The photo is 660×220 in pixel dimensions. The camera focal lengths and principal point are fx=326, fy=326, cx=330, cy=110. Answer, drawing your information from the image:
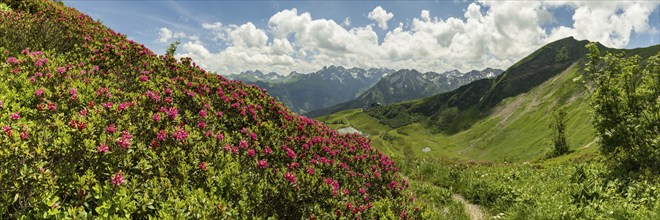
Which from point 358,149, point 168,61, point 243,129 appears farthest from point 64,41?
point 358,149

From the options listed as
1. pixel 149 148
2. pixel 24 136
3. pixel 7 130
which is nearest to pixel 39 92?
pixel 7 130

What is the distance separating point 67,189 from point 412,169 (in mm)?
19237

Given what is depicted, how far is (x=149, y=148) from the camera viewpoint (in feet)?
19.5

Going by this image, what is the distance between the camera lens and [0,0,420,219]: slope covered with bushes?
4434mm

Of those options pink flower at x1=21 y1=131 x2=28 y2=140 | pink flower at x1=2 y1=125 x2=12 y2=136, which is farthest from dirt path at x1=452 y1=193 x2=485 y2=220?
pink flower at x1=2 y1=125 x2=12 y2=136

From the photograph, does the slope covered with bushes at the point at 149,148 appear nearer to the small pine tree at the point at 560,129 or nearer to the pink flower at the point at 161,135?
the pink flower at the point at 161,135

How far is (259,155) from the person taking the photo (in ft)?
25.8

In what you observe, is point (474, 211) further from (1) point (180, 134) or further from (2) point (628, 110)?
(1) point (180, 134)

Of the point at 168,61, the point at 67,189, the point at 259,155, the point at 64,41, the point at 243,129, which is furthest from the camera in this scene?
the point at 168,61

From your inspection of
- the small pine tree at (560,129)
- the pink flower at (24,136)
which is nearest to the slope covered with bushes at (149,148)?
the pink flower at (24,136)

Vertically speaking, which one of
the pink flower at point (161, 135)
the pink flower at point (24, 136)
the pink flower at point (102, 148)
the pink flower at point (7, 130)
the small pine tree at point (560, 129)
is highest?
the pink flower at point (7, 130)

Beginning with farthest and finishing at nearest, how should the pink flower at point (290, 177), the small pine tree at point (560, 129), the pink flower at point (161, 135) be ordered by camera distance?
the small pine tree at point (560, 129)
the pink flower at point (290, 177)
the pink flower at point (161, 135)

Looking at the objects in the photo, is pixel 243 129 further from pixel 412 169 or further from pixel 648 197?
pixel 412 169

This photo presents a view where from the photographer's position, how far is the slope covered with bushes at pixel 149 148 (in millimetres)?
4434
